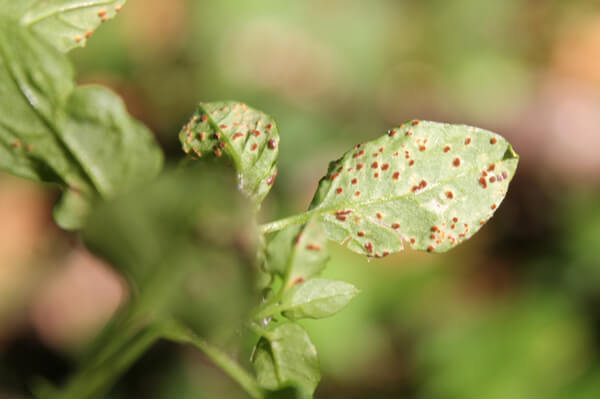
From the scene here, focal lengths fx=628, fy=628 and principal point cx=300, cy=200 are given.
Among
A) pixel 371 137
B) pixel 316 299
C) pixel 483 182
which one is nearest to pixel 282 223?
pixel 316 299

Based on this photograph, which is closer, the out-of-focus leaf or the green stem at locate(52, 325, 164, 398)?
the out-of-focus leaf

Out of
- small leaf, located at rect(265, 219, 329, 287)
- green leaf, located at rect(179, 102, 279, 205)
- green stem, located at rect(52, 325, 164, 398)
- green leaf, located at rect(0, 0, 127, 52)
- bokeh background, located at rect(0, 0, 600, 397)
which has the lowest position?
bokeh background, located at rect(0, 0, 600, 397)

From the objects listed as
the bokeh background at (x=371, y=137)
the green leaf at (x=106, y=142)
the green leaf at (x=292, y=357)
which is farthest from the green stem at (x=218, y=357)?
the bokeh background at (x=371, y=137)

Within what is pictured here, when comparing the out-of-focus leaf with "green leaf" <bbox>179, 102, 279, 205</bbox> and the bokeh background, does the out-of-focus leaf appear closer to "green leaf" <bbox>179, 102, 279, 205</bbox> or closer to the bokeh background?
"green leaf" <bbox>179, 102, 279, 205</bbox>

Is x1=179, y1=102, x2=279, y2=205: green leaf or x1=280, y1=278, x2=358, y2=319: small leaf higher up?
x1=179, y1=102, x2=279, y2=205: green leaf

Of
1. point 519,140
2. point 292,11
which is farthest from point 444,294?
point 292,11

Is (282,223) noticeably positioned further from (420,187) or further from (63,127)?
(63,127)

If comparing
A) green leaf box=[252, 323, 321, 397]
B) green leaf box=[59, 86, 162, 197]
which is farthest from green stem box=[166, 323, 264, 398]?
green leaf box=[59, 86, 162, 197]
